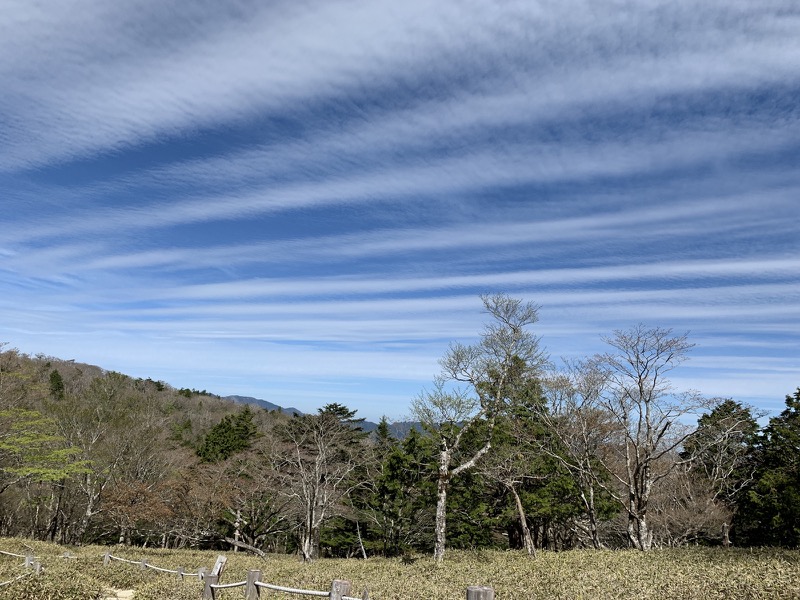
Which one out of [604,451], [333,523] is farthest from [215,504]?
[604,451]

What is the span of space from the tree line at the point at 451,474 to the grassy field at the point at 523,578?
18.4ft

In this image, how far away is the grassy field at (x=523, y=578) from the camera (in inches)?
443

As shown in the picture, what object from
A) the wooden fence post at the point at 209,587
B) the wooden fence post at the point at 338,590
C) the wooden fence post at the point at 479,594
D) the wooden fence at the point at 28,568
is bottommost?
the wooden fence at the point at 28,568

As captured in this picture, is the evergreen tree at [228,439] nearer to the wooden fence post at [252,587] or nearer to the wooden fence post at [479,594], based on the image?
the wooden fence post at [252,587]

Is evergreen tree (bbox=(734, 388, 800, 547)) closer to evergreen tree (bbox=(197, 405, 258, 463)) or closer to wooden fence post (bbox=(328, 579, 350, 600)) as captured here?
wooden fence post (bbox=(328, 579, 350, 600))

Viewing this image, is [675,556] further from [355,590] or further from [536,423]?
[536,423]

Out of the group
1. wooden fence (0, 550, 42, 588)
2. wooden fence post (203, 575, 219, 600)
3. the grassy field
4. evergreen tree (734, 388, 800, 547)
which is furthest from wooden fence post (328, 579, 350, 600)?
evergreen tree (734, 388, 800, 547)

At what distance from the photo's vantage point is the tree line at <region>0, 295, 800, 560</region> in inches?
1017

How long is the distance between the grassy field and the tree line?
221 inches

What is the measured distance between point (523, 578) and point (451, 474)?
34.4 feet

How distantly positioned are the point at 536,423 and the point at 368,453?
1425cm

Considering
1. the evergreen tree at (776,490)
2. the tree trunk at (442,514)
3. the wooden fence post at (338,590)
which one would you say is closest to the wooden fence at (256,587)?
the wooden fence post at (338,590)

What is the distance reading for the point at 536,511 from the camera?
29.8 m

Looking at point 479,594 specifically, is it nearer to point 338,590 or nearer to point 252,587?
point 338,590
